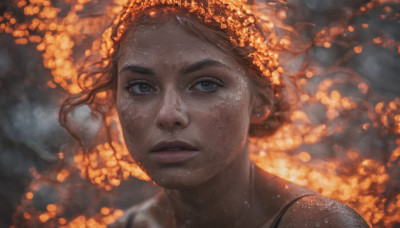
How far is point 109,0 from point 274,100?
100 cm

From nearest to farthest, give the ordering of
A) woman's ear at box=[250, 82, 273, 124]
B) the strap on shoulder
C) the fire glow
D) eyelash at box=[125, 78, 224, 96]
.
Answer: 1. eyelash at box=[125, 78, 224, 96]
2. the strap on shoulder
3. woman's ear at box=[250, 82, 273, 124]
4. the fire glow

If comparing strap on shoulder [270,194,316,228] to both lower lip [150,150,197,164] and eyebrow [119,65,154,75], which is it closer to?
lower lip [150,150,197,164]

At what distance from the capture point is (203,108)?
1481 millimetres

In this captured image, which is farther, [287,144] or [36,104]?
[36,104]

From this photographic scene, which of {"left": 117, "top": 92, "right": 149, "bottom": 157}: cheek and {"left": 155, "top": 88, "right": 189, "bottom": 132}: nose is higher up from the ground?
{"left": 155, "top": 88, "right": 189, "bottom": 132}: nose

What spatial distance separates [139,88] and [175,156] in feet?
1.12

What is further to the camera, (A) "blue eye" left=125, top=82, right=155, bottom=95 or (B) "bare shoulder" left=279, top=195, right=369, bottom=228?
(A) "blue eye" left=125, top=82, right=155, bottom=95

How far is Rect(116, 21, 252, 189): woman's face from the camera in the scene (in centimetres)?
144

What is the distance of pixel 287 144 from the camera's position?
7.47 feet

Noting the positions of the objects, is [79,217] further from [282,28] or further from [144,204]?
[282,28]

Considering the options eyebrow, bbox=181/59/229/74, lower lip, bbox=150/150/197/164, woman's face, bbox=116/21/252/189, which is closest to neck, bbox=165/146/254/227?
woman's face, bbox=116/21/252/189

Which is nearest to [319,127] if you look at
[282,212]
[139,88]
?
[282,212]

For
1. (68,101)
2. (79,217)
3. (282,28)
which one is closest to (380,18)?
(282,28)

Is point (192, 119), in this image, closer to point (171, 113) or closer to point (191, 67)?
point (171, 113)
